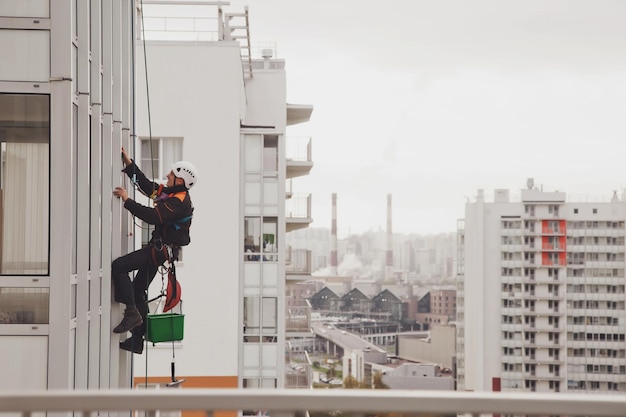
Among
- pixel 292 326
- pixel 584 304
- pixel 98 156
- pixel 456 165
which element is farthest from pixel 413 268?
pixel 98 156

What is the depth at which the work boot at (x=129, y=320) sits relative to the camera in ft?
18.0

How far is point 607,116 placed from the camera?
72000 mm

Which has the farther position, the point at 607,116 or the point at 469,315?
the point at 607,116

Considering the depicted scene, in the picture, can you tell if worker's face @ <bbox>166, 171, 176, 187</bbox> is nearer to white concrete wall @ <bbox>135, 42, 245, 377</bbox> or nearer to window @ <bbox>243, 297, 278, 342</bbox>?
white concrete wall @ <bbox>135, 42, 245, 377</bbox>

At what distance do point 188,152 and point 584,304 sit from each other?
5558 cm

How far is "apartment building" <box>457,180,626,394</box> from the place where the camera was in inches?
2498

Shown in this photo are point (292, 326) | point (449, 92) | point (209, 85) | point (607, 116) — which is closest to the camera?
point (209, 85)

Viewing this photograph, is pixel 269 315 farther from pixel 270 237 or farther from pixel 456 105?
pixel 456 105

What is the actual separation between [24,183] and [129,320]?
160 centimetres

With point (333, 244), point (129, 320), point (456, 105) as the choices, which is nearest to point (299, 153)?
point (129, 320)

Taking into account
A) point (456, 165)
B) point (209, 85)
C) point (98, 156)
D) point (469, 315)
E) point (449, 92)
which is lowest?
point (469, 315)

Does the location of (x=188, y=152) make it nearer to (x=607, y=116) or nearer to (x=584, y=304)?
(x=584, y=304)

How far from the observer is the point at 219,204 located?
16078mm

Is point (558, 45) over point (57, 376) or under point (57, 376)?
over
